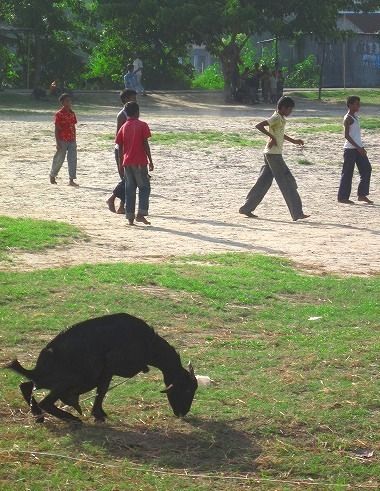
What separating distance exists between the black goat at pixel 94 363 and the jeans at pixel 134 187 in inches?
267

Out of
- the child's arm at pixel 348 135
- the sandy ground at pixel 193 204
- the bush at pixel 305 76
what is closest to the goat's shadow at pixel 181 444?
the sandy ground at pixel 193 204

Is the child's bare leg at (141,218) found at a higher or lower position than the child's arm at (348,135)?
lower

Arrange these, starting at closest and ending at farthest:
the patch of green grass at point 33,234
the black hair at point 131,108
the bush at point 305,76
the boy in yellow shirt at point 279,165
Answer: the patch of green grass at point 33,234, the black hair at point 131,108, the boy in yellow shirt at point 279,165, the bush at point 305,76

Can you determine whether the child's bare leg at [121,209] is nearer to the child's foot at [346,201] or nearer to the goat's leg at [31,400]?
the child's foot at [346,201]

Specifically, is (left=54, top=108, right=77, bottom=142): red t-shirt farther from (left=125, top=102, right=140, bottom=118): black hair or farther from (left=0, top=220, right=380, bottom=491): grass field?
(left=0, top=220, right=380, bottom=491): grass field

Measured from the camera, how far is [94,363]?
5.27 meters

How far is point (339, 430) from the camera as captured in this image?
5379 millimetres

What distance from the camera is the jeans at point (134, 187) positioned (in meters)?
12.1

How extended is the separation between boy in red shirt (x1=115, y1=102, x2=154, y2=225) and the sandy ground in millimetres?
276

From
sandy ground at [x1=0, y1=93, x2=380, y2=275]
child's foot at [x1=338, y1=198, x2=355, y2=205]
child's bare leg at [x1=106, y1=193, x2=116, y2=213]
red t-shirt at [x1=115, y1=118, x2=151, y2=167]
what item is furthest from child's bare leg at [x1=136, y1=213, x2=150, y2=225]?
child's foot at [x1=338, y1=198, x2=355, y2=205]

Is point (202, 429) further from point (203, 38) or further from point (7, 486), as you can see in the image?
point (203, 38)

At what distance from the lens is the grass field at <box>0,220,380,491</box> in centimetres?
486

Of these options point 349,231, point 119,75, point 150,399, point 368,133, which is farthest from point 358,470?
point 119,75

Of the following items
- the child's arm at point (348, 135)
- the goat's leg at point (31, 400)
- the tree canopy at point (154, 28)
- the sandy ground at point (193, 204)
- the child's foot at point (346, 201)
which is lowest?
the child's foot at point (346, 201)
